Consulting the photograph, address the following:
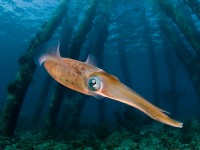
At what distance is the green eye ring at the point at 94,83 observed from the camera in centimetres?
97

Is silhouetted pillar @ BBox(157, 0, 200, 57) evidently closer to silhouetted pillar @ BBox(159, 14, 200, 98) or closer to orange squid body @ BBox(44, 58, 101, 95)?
silhouetted pillar @ BBox(159, 14, 200, 98)

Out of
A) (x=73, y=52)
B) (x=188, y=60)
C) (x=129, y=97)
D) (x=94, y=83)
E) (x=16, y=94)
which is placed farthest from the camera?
(x=188, y=60)

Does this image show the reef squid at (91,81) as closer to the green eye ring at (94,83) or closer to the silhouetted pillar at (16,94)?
the green eye ring at (94,83)

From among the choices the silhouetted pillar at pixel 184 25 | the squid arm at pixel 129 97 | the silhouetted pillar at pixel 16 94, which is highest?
the silhouetted pillar at pixel 184 25

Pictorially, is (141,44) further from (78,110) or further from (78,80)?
(78,80)

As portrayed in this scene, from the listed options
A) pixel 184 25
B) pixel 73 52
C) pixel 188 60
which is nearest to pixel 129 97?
pixel 184 25

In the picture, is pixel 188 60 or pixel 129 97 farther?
pixel 188 60

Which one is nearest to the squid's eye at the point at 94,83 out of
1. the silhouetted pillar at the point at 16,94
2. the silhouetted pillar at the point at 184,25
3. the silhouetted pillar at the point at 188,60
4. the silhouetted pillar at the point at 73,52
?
the silhouetted pillar at the point at 16,94

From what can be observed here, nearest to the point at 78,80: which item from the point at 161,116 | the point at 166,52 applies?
the point at 161,116

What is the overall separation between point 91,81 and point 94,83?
0.02 meters

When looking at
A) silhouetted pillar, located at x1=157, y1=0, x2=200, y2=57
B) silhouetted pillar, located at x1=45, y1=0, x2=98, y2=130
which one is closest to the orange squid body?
silhouetted pillar, located at x1=157, y1=0, x2=200, y2=57

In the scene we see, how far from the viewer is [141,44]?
39438mm

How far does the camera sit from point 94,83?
987mm

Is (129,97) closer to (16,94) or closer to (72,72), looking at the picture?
(72,72)
